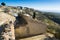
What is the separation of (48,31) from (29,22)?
76.6 inches

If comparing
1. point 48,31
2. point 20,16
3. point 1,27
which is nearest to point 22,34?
point 20,16

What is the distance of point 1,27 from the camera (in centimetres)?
639

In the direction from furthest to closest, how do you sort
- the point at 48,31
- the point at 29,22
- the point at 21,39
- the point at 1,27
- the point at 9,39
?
the point at 48,31 → the point at 29,22 → the point at 21,39 → the point at 1,27 → the point at 9,39

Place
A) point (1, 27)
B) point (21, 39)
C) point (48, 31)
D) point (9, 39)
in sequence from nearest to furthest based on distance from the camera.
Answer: point (9, 39)
point (1, 27)
point (21, 39)
point (48, 31)

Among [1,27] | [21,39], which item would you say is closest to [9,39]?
[1,27]

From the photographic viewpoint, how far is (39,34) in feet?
37.4

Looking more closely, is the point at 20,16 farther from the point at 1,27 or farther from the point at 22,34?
the point at 1,27

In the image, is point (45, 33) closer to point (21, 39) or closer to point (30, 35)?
point (30, 35)

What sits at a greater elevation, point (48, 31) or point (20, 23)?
point (20, 23)

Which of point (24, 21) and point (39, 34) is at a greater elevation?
point (24, 21)

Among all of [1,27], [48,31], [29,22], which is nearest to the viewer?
[1,27]

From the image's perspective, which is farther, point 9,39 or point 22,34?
point 22,34

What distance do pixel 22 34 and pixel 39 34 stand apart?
1.34 meters

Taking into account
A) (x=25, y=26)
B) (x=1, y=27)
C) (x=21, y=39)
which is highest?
(x=1, y=27)
